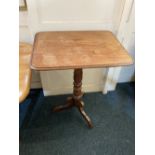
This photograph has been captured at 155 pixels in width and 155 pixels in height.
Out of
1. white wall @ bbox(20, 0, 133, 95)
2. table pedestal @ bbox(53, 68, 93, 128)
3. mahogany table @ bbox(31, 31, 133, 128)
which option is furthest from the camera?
table pedestal @ bbox(53, 68, 93, 128)

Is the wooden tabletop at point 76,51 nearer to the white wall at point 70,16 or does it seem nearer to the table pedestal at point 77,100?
the white wall at point 70,16

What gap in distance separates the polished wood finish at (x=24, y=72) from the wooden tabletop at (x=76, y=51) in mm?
157

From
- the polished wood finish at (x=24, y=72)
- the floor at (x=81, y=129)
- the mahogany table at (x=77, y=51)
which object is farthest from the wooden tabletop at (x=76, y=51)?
the floor at (x=81, y=129)

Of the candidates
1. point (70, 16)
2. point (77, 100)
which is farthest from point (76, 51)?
point (77, 100)

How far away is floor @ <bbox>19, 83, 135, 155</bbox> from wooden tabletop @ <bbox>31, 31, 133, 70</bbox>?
78 centimetres

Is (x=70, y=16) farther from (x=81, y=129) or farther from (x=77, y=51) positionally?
(x=81, y=129)

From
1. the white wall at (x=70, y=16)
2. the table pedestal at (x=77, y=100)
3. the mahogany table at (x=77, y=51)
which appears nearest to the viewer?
the mahogany table at (x=77, y=51)

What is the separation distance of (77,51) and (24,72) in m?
0.41

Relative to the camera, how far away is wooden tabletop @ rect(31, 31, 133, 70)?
0.95m

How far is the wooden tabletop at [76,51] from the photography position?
95 cm

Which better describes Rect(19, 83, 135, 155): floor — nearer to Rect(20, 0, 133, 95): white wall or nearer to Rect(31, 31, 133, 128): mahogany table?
Rect(31, 31, 133, 128): mahogany table

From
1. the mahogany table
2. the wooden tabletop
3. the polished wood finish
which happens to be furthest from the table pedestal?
the polished wood finish

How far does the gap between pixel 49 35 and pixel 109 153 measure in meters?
1.10

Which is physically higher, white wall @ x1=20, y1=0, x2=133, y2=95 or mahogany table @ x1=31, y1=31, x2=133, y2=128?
white wall @ x1=20, y1=0, x2=133, y2=95
